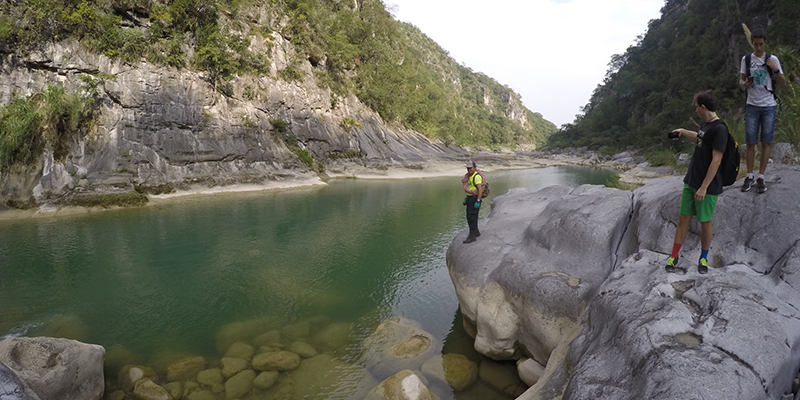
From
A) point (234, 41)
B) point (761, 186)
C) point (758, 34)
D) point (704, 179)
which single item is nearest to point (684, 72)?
point (234, 41)

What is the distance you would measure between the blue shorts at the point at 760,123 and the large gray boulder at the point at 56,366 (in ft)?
33.8

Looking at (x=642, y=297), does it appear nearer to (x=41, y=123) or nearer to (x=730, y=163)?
(x=730, y=163)

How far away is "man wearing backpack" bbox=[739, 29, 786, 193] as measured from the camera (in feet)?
16.4

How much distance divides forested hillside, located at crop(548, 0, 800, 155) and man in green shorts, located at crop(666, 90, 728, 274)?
15.0 ft

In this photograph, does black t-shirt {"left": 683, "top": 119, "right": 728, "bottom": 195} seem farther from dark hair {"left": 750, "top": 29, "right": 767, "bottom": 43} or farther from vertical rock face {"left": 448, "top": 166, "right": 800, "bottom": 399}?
dark hair {"left": 750, "top": 29, "right": 767, "bottom": 43}

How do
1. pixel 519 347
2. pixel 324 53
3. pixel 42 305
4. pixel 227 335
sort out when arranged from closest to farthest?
pixel 519 347 → pixel 227 335 → pixel 42 305 → pixel 324 53

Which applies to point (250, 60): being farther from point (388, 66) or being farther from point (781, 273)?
point (781, 273)

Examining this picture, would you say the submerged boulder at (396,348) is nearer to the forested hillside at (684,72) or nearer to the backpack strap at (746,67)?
the backpack strap at (746,67)

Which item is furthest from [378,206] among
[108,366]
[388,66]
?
[388,66]

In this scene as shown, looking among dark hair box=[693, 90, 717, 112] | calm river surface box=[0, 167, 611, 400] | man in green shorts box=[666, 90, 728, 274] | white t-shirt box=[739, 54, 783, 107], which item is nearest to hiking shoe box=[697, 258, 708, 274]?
man in green shorts box=[666, 90, 728, 274]

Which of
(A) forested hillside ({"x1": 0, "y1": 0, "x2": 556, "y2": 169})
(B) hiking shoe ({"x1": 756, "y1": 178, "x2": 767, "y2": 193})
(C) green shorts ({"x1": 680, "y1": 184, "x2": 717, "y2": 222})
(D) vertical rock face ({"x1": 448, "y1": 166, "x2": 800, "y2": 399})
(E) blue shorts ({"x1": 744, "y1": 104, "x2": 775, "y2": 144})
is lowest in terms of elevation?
(D) vertical rock face ({"x1": 448, "y1": 166, "x2": 800, "y2": 399})

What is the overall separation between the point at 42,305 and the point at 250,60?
2860 centimetres

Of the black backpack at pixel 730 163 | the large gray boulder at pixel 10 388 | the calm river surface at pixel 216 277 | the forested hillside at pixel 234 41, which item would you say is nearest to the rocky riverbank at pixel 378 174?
the calm river surface at pixel 216 277

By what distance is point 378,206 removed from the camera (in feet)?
78.6
